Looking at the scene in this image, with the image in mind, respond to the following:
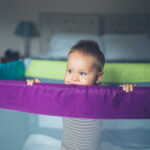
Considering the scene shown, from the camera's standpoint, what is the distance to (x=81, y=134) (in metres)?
0.79

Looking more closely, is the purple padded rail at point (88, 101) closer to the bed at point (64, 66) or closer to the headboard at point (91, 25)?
the bed at point (64, 66)

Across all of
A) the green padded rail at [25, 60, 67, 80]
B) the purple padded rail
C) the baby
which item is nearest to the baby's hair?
the baby

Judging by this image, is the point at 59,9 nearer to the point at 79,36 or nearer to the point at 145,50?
the point at 79,36

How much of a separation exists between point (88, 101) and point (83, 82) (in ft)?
0.80

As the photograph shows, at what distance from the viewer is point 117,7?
2934 mm

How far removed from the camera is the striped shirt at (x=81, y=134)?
0.76 metres

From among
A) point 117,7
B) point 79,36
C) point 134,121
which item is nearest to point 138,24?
point 117,7

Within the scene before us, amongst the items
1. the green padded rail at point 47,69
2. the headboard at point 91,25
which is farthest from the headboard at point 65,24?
the green padded rail at point 47,69

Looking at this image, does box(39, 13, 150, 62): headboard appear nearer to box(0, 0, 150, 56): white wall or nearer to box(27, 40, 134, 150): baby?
box(0, 0, 150, 56): white wall

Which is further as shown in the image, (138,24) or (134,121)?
(138,24)

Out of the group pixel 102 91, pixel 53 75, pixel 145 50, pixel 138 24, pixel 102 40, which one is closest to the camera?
pixel 102 91

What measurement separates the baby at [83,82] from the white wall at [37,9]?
2.03 m

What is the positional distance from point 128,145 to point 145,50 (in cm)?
169

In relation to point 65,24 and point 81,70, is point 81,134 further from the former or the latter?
point 65,24
